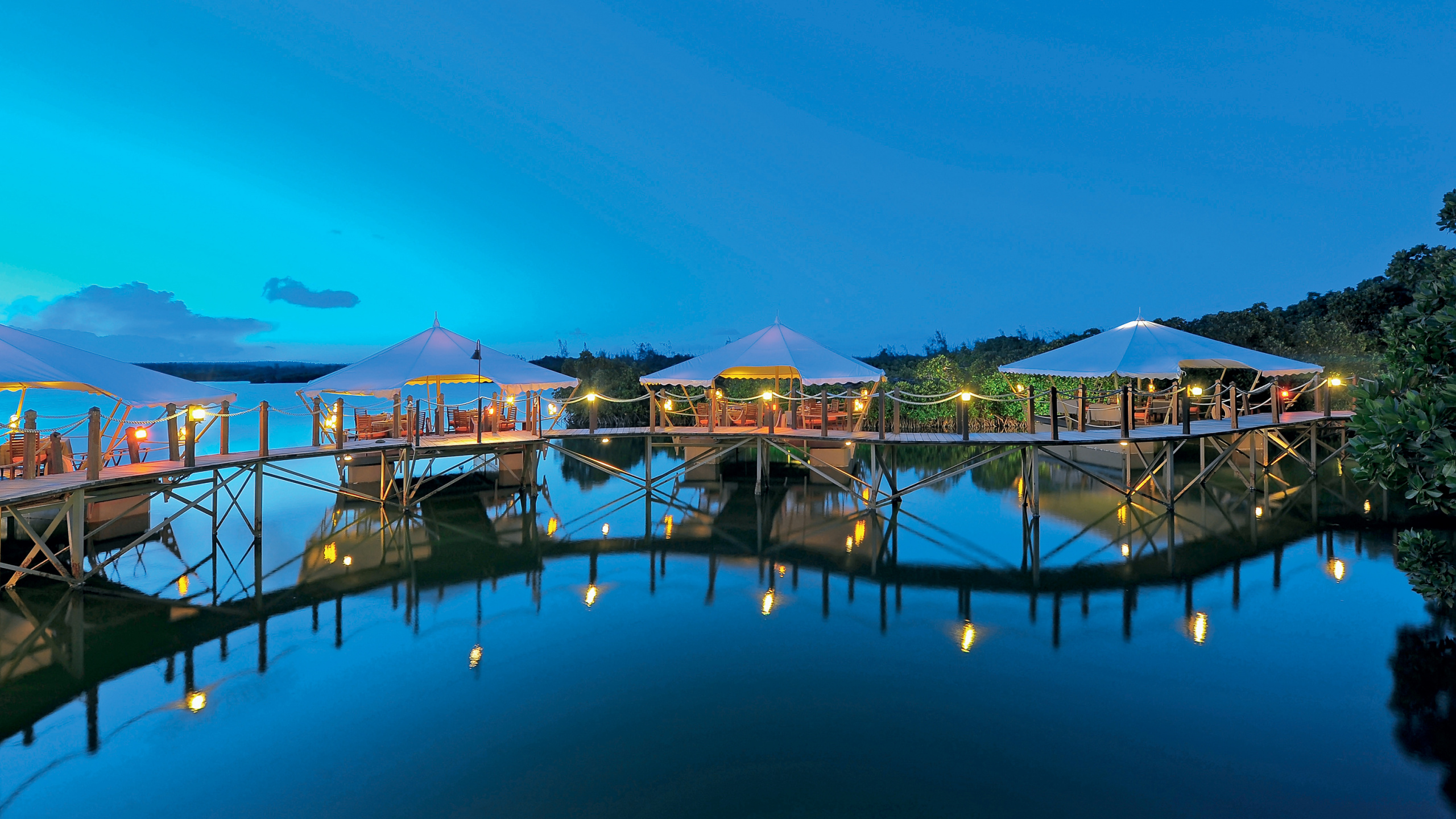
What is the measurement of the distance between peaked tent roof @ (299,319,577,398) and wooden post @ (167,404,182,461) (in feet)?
8.48

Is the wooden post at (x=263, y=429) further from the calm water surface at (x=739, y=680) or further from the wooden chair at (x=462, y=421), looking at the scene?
the wooden chair at (x=462, y=421)

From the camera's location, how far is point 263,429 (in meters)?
Answer: 11.2

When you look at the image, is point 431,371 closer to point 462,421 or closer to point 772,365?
point 462,421

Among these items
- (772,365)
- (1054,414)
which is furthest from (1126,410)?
(772,365)

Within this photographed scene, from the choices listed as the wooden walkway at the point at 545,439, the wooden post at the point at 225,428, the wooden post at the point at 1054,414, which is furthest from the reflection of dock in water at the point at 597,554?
the wooden post at the point at 225,428

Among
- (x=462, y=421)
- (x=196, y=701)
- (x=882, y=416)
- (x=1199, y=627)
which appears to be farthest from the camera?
(x=462, y=421)

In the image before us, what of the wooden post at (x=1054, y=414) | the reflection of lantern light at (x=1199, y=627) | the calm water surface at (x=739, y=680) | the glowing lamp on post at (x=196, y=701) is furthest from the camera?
the wooden post at (x=1054, y=414)

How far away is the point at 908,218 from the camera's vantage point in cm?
4597

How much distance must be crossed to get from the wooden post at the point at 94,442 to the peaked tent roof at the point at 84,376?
102 centimetres

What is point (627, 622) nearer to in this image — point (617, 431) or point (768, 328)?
point (617, 431)

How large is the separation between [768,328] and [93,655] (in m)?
13.1

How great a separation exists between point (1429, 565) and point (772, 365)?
10.8 m

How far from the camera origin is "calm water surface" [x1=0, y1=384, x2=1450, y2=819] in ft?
15.4

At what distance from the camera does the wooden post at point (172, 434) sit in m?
11.0
